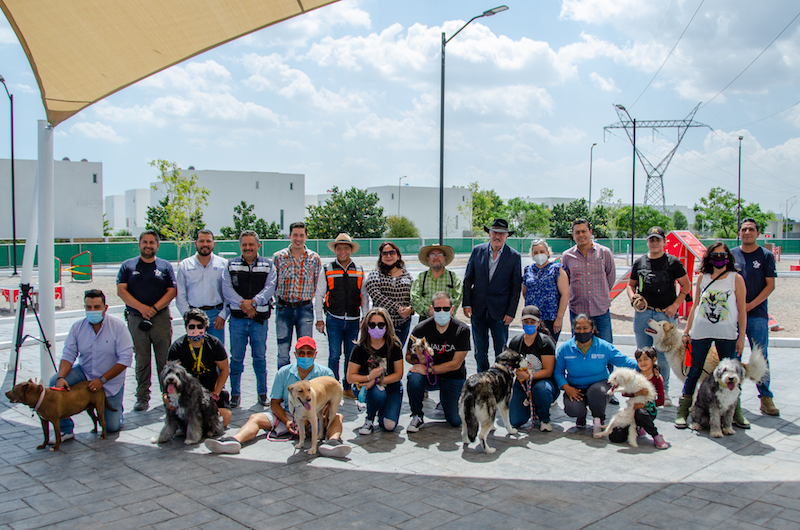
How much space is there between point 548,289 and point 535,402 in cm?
135

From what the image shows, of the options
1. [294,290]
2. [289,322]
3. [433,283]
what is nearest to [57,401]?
[289,322]

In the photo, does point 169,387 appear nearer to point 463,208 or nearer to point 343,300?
point 343,300

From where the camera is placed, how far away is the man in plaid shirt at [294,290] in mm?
6617

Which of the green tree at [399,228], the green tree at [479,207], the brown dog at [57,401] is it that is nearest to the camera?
the brown dog at [57,401]

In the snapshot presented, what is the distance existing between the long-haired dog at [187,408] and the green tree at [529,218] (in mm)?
60257

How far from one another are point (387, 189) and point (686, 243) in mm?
62162

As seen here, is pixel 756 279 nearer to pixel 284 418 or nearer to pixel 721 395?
pixel 721 395

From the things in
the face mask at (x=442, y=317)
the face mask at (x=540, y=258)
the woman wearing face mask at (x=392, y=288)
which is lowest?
the face mask at (x=442, y=317)

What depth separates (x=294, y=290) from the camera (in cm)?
662

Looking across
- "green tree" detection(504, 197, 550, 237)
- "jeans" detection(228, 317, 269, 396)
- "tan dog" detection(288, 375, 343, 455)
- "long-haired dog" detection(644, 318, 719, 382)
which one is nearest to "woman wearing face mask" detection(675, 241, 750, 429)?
"long-haired dog" detection(644, 318, 719, 382)

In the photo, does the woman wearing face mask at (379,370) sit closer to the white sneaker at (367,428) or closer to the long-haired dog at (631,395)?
the white sneaker at (367,428)

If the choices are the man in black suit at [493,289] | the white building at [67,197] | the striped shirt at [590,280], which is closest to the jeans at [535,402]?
the man in black suit at [493,289]

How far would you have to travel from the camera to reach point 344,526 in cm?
357

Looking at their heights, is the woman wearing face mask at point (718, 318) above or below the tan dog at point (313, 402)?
above
